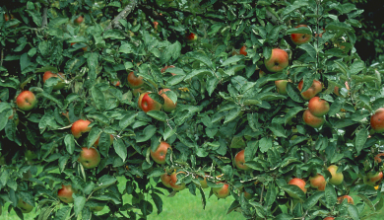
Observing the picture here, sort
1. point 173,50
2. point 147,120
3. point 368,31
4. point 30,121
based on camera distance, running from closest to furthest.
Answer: point 147,120
point 173,50
point 30,121
point 368,31

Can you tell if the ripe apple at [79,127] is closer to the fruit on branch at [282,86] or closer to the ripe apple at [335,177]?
the fruit on branch at [282,86]

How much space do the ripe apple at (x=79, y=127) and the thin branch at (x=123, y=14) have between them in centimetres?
56

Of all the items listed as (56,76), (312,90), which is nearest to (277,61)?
(312,90)

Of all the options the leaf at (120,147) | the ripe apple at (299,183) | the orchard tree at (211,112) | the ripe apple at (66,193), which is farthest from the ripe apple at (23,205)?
the ripe apple at (299,183)

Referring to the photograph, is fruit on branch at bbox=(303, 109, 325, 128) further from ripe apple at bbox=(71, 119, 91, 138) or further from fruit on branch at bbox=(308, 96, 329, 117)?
ripe apple at bbox=(71, 119, 91, 138)

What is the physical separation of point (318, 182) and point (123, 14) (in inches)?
53.4

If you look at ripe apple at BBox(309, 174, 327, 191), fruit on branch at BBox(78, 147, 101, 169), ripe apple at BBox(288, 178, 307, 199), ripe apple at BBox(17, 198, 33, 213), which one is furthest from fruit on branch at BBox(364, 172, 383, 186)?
ripe apple at BBox(17, 198, 33, 213)

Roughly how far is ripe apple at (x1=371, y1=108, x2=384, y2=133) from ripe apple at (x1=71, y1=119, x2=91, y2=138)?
1.32 meters

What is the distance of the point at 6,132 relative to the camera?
2109 millimetres

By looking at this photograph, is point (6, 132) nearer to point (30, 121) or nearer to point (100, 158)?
point (30, 121)

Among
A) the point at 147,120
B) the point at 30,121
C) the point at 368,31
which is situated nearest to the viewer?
the point at 147,120

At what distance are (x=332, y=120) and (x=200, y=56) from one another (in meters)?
0.69

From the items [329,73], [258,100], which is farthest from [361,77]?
[258,100]

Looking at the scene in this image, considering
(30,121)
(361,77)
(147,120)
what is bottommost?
(30,121)
